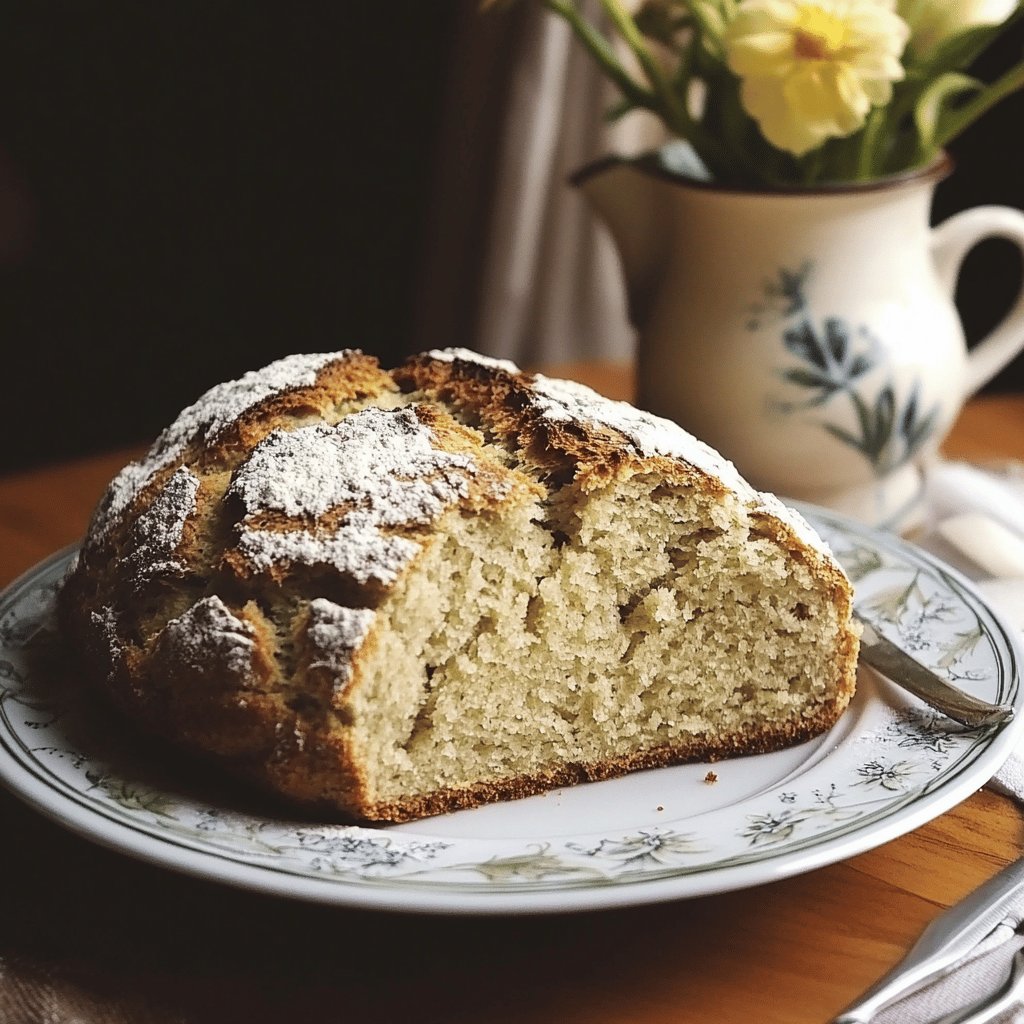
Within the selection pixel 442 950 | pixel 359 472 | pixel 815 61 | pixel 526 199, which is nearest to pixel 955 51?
pixel 815 61

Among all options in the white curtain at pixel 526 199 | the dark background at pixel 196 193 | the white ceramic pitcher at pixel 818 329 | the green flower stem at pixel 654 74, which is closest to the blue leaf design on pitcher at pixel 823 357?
the white ceramic pitcher at pixel 818 329

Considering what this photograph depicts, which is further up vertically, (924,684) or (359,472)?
(359,472)

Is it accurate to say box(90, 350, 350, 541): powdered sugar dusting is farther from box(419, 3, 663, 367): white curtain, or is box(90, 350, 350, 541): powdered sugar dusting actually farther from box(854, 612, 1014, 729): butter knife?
box(419, 3, 663, 367): white curtain

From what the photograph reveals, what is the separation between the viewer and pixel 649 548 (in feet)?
3.87

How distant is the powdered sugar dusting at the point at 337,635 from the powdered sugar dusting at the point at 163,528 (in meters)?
0.16

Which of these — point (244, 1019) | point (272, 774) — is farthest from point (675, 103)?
point (244, 1019)

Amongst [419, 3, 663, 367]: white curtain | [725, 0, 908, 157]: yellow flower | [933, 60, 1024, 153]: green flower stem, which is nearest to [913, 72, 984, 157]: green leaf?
[933, 60, 1024, 153]: green flower stem

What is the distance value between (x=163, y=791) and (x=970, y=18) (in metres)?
1.28

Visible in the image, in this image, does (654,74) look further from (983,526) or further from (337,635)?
(337,635)

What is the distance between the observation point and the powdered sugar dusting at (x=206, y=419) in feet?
4.09

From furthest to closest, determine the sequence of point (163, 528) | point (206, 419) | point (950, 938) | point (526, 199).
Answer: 1. point (526, 199)
2. point (206, 419)
3. point (163, 528)
4. point (950, 938)

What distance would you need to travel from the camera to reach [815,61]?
4.75ft

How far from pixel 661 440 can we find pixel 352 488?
0.30 metres

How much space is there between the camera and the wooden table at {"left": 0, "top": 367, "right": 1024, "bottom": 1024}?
899mm
